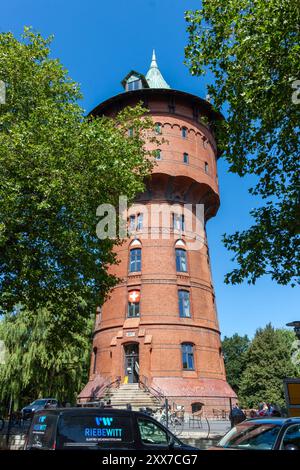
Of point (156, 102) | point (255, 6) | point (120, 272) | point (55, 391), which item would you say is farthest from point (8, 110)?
point (55, 391)

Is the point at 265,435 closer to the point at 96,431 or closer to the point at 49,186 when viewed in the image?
the point at 96,431

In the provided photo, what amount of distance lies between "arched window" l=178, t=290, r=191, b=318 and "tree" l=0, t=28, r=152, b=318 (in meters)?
12.8

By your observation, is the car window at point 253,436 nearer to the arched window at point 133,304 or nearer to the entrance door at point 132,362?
the entrance door at point 132,362

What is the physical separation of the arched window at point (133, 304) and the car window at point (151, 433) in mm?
19478

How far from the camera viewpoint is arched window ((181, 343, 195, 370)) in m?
25.3

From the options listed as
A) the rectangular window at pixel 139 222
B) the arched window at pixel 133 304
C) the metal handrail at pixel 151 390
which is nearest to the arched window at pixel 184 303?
the arched window at pixel 133 304

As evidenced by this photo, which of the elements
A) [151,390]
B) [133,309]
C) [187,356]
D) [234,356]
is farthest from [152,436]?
[234,356]

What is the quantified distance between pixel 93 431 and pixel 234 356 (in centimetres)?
5732

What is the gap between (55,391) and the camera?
30.8 meters

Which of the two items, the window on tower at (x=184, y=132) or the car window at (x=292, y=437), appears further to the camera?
the window on tower at (x=184, y=132)

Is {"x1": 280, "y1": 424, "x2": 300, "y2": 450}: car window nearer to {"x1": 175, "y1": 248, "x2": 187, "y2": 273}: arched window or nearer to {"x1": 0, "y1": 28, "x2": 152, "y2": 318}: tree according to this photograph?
{"x1": 0, "y1": 28, "x2": 152, "y2": 318}: tree

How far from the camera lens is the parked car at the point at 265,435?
5.98 metres

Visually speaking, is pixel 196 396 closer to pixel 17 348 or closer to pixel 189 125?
pixel 17 348

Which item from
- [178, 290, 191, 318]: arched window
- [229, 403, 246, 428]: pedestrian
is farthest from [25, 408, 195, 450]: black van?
[178, 290, 191, 318]: arched window
